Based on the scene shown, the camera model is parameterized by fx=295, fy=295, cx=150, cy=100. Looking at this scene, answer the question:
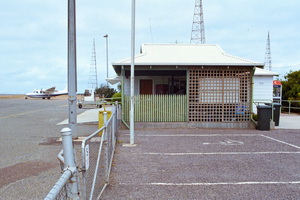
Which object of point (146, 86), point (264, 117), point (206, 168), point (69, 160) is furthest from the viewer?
point (146, 86)

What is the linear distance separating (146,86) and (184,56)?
11.4 ft

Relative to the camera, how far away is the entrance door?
1800 cm

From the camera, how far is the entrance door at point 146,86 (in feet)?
59.1

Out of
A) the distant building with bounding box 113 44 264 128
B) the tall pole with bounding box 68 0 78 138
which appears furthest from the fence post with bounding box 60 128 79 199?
the distant building with bounding box 113 44 264 128

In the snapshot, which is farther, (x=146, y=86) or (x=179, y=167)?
(x=146, y=86)

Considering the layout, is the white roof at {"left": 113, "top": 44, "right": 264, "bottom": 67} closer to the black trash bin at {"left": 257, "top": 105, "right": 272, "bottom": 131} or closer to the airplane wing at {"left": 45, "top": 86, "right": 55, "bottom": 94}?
the black trash bin at {"left": 257, "top": 105, "right": 272, "bottom": 131}

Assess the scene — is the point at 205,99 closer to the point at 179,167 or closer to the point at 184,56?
the point at 184,56

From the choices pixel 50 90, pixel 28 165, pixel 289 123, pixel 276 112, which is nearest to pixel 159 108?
pixel 276 112

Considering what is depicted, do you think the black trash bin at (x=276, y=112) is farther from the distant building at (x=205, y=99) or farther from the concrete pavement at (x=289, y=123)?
the distant building at (x=205, y=99)

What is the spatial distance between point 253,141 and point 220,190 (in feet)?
19.3

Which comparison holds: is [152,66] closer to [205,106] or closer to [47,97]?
[205,106]

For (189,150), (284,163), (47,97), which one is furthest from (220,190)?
(47,97)

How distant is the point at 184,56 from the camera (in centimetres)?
1568

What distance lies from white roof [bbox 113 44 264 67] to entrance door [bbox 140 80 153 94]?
196 cm
